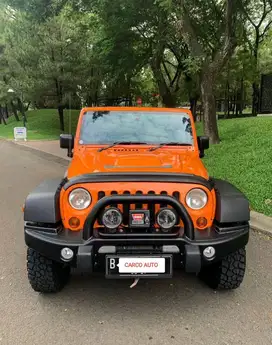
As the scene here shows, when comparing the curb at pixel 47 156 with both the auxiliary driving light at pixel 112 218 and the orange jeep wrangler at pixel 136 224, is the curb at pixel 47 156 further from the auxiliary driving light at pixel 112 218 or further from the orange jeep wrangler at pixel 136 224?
the auxiliary driving light at pixel 112 218

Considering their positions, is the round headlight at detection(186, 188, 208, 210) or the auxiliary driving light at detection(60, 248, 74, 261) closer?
the auxiliary driving light at detection(60, 248, 74, 261)

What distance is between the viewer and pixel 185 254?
9.57 feet

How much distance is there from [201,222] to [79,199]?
1064mm

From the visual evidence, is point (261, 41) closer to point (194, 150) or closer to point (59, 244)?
point (194, 150)

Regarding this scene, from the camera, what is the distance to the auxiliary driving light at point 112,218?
300 cm

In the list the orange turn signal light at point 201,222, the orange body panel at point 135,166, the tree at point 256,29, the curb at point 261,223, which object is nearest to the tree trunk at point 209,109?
the curb at point 261,223

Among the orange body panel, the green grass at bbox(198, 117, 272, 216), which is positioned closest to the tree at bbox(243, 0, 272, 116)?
the green grass at bbox(198, 117, 272, 216)

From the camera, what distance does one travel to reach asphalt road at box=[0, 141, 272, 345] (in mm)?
2850

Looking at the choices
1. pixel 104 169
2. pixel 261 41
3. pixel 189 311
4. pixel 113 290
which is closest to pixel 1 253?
pixel 113 290

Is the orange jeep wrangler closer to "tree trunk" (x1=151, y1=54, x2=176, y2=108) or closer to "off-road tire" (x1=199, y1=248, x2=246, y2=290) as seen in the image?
"off-road tire" (x1=199, y1=248, x2=246, y2=290)

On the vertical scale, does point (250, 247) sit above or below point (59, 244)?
below

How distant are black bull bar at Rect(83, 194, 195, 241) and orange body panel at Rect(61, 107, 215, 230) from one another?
136mm

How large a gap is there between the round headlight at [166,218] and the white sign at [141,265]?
0.89ft

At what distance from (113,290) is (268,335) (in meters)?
1.43
